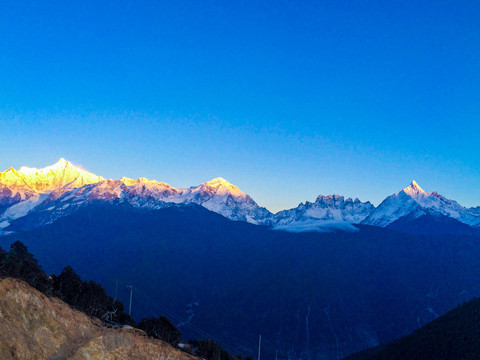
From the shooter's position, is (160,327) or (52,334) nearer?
(52,334)

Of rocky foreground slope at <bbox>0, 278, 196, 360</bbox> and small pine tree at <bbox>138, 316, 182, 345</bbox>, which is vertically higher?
rocky foreground slope at <bbox>0, 278, 196, 360</bbox>

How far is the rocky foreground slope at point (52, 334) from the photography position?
41.3m

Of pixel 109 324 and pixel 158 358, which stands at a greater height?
pixel 109 324

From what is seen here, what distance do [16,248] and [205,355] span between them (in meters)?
52.1

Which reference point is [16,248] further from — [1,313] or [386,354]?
[386,354]

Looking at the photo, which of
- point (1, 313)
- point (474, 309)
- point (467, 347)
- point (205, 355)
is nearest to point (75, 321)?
point (1, 313)

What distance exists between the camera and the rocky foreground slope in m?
41.3

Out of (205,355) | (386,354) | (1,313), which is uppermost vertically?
(1,313)

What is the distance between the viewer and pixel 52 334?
43312mm

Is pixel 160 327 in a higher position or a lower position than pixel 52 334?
lower

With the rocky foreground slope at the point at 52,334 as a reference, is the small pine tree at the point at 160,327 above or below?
below

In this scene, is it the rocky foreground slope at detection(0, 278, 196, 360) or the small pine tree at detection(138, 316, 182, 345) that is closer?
the rocky foreground slope at detection(0, 278, 196, 360)

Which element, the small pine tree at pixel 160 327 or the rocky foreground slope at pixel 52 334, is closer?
the rocky foreground slope at pixel 52 334

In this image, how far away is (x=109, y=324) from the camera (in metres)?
48.8
